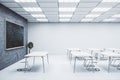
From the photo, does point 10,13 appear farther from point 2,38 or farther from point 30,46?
point 30,46

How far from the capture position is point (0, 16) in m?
6.00

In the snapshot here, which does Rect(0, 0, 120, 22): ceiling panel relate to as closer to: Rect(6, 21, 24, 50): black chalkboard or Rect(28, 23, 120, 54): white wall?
Rect(6, 21, 24, 50): black chalkboard

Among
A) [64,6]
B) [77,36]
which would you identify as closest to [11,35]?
[64,6]

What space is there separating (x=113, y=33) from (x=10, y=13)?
804 centimetres

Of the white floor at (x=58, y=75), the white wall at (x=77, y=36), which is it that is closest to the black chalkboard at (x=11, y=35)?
the white floor at (x=58, y=75)

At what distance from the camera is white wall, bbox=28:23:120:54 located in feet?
39.9

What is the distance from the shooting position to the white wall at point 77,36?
12163 millimetres

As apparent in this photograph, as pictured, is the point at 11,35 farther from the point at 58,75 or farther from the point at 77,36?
the point at 77,36

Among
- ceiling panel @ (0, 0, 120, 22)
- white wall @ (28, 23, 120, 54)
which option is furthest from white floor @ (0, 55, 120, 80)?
white wall @ (28, 23, 120, 54)

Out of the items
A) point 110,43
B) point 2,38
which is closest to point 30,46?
point 2,38

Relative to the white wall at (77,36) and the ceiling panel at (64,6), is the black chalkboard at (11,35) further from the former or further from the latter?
the white wall at (77,36)

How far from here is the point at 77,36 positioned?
40.1 feet

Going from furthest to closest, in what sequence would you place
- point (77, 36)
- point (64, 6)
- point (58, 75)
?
point (77, 36) < point (64, 6) < point (58, 75)

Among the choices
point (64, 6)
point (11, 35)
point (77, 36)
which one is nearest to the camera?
point (64, 6)
